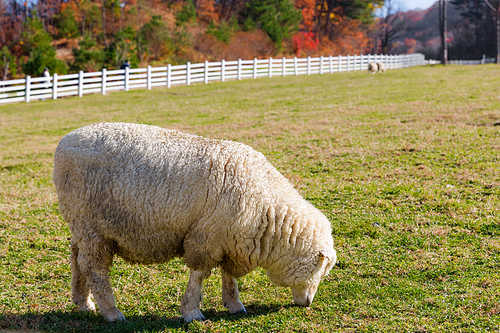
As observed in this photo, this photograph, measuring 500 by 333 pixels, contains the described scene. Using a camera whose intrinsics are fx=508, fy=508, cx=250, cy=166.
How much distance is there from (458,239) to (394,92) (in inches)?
515

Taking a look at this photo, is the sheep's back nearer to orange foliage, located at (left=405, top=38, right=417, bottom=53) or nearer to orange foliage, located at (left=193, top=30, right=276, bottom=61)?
orange foliage, located at (left=193, top=30, right=276, bottom=61)

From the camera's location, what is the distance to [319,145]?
34.0ft

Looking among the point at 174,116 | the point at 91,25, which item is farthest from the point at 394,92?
the point at 91,25

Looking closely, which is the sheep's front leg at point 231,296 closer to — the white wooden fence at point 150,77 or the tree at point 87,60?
the white wooden fence at point 150,77

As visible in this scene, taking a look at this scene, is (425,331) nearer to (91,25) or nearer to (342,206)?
(342,206)

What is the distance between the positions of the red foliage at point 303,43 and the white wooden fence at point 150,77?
11.7 meters

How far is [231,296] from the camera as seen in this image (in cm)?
451

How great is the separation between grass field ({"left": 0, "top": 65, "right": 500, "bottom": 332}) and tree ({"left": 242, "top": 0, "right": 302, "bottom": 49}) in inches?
1151

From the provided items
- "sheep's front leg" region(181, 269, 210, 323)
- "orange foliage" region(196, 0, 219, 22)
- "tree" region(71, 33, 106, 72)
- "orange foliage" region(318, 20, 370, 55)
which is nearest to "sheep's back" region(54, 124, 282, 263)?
"sheep's front leg" region(181, 269, 210, 323)

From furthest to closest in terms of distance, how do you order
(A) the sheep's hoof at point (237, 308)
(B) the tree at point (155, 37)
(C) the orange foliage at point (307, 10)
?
(C) the orange foliage at point (307, 10)
(B) the tree at point (155, 37)
(A) the sheep's hoof at point (237, 308)

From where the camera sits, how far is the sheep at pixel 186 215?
4.14 meters

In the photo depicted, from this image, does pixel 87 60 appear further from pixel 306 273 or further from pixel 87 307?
pixel 306 273

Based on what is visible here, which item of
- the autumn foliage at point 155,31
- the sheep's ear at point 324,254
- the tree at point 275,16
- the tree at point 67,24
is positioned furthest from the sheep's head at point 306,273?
the tree at point 275,16

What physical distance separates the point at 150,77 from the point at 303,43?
27.8 m
